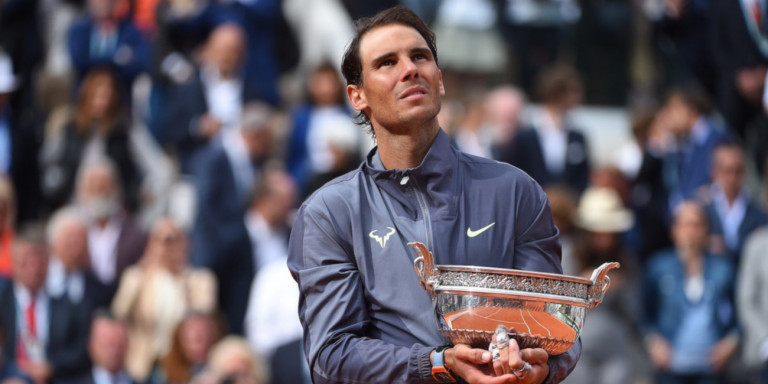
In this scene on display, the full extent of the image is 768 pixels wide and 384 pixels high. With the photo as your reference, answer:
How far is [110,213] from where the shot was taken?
1136 centimetres

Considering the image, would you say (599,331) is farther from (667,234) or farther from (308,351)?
(308,351)

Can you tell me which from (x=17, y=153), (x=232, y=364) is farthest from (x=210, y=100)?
(x=232, y=364)

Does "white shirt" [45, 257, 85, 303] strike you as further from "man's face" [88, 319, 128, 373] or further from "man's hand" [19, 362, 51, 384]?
"man's hand" [19, 362, 51, 384]

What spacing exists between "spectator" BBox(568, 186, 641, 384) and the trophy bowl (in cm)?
478

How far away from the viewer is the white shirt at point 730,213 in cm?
1048

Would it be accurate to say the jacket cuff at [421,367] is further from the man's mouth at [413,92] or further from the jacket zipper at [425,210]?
the man's mouth at [413,92]

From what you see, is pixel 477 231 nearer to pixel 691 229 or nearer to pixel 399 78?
pixel 399 78

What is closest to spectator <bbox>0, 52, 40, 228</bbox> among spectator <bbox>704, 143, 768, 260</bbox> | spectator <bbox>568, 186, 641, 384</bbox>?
spectator <bbox>568, 186, 641, 384</bbox>

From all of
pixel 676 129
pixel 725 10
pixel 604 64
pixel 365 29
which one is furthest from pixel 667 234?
pixel 365 29

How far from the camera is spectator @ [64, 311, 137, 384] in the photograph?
1014 cm

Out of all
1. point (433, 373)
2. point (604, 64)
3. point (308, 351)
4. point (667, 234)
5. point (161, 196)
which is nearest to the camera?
point (433, 373)

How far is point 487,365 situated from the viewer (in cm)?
390

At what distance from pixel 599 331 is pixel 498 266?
4861 millimetres

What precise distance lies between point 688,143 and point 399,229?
7.61m
